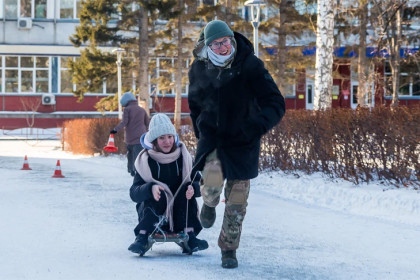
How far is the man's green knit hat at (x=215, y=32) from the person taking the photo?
5.81m

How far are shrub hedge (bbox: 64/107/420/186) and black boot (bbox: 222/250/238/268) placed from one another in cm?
451

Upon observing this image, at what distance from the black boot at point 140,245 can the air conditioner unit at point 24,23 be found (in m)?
42.3

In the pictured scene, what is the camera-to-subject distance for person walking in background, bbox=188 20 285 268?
19.2 feet

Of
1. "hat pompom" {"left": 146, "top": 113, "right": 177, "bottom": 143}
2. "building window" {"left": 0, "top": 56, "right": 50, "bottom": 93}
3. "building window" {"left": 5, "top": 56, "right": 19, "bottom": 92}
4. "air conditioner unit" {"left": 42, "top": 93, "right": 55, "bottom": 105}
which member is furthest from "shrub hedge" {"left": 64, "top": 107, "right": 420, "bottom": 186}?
"building window" {"left": 5, "top": 56, "right": 19, "bottom": 92}

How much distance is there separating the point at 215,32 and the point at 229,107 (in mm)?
542

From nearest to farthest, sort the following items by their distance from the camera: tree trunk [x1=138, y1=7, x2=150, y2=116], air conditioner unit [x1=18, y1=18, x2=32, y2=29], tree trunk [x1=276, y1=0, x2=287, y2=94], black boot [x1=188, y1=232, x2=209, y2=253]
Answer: black boot [x1=188, y1=232, x2=209, y2=253] < tree trunk [x1=276, y1=0, x2=287, y2=94] < tree trunk [x1=138, y1=7, x2=150, y2=116] < air conditioner unit [x1=18, y1=18, x2=32, y2=29]

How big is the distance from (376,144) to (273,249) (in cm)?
409

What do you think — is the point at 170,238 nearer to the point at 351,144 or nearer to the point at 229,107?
the point at 229,107

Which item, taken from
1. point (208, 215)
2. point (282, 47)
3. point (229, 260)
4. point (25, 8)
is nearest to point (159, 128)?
→ point (208, 215)

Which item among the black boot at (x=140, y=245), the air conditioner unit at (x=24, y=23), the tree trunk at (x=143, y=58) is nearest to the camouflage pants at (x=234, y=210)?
the black boot at (x=140, y=245)

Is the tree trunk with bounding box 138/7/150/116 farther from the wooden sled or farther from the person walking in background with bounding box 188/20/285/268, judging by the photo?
the person walking in background with bounding box 188/20/285/268

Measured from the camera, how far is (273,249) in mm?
7281

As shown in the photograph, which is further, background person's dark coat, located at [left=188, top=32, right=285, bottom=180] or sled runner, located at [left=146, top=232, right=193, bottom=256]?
sled runner, located at [left=146, top=232, right=193, bottom=256]

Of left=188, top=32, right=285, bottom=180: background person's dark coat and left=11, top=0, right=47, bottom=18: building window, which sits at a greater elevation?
left=11, top=0, right=47, bottom=18: building window
